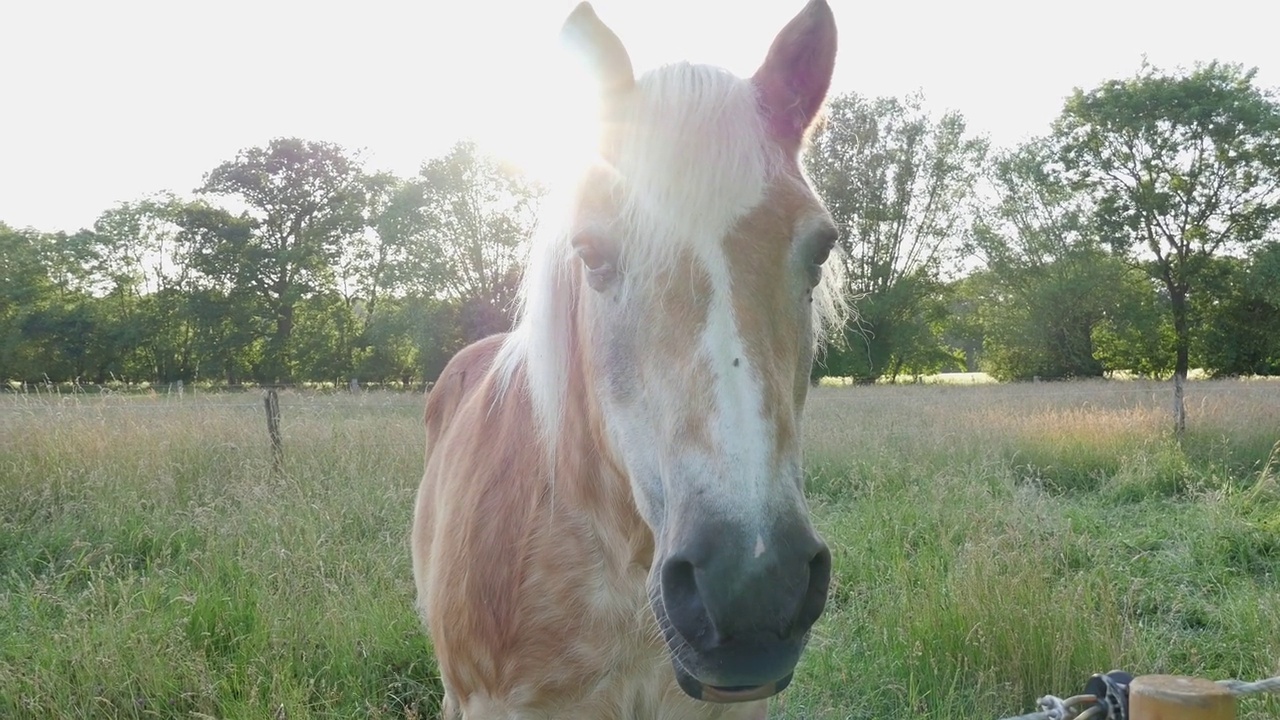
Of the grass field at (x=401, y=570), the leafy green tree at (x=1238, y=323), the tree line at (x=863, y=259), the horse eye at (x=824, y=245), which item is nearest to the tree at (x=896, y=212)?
the tree line at (x=863, y=259)

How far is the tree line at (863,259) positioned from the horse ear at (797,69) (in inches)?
971

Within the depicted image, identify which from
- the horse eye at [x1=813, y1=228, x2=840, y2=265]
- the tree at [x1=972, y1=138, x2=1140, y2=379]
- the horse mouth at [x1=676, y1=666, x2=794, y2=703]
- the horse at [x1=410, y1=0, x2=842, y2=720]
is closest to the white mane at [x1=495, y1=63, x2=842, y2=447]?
the horse at [x1=410, y1=0, x2=842, y2=720]

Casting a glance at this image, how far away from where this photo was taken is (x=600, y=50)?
5.25 feet

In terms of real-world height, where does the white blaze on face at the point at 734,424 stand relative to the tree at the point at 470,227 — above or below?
below

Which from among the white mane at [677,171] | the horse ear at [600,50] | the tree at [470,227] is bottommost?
the white mane at [677,171]

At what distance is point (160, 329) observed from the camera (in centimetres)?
3009

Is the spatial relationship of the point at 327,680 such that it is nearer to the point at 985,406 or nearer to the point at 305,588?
the point at 305,588

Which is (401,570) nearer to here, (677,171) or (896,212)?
(677,171)

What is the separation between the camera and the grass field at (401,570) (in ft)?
9.61

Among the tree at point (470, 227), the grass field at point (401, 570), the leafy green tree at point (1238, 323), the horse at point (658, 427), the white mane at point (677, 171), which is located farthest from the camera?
the tree at point (470, 227)

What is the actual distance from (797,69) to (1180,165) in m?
32.9

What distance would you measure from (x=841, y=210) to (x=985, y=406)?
16.3 meters

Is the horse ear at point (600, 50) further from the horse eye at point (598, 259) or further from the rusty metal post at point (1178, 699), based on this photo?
the rusty metal post at point (1178, 699)

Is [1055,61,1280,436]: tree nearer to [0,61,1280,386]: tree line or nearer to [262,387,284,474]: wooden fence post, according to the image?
[0,61,1280,386]: tree line
